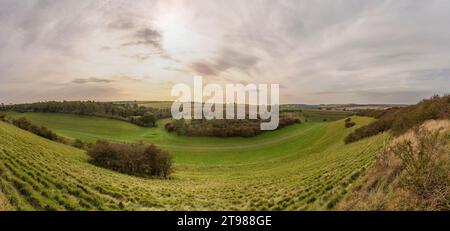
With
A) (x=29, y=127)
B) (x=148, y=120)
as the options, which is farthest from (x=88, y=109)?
(x=29, y=127)

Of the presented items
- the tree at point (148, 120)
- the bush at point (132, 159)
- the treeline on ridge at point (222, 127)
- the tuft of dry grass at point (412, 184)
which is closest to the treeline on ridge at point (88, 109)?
the tree at point (148, 120)

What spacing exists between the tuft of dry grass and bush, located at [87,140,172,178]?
28428 mm

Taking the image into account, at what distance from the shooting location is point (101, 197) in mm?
12898

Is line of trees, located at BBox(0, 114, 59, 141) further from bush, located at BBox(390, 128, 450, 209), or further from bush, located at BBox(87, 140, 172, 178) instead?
bush, located at BBox(390, 128, 450, 209)

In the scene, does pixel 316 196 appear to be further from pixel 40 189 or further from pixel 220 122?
pixel 220 122

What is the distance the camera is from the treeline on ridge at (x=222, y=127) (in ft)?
255

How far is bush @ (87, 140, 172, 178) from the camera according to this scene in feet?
104

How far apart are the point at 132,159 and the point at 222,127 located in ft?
160

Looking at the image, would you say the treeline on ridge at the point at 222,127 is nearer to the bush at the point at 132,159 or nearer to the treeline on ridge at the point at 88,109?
the treeline on ridge at the point at 88,109

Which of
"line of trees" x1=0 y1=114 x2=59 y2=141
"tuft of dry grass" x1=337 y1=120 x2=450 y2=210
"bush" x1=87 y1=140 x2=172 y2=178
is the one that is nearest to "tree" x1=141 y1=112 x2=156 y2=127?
"line of trees" x1=0 y1=114 x2=59 y2=141

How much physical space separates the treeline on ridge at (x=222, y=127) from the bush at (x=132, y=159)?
4287 centimetres
